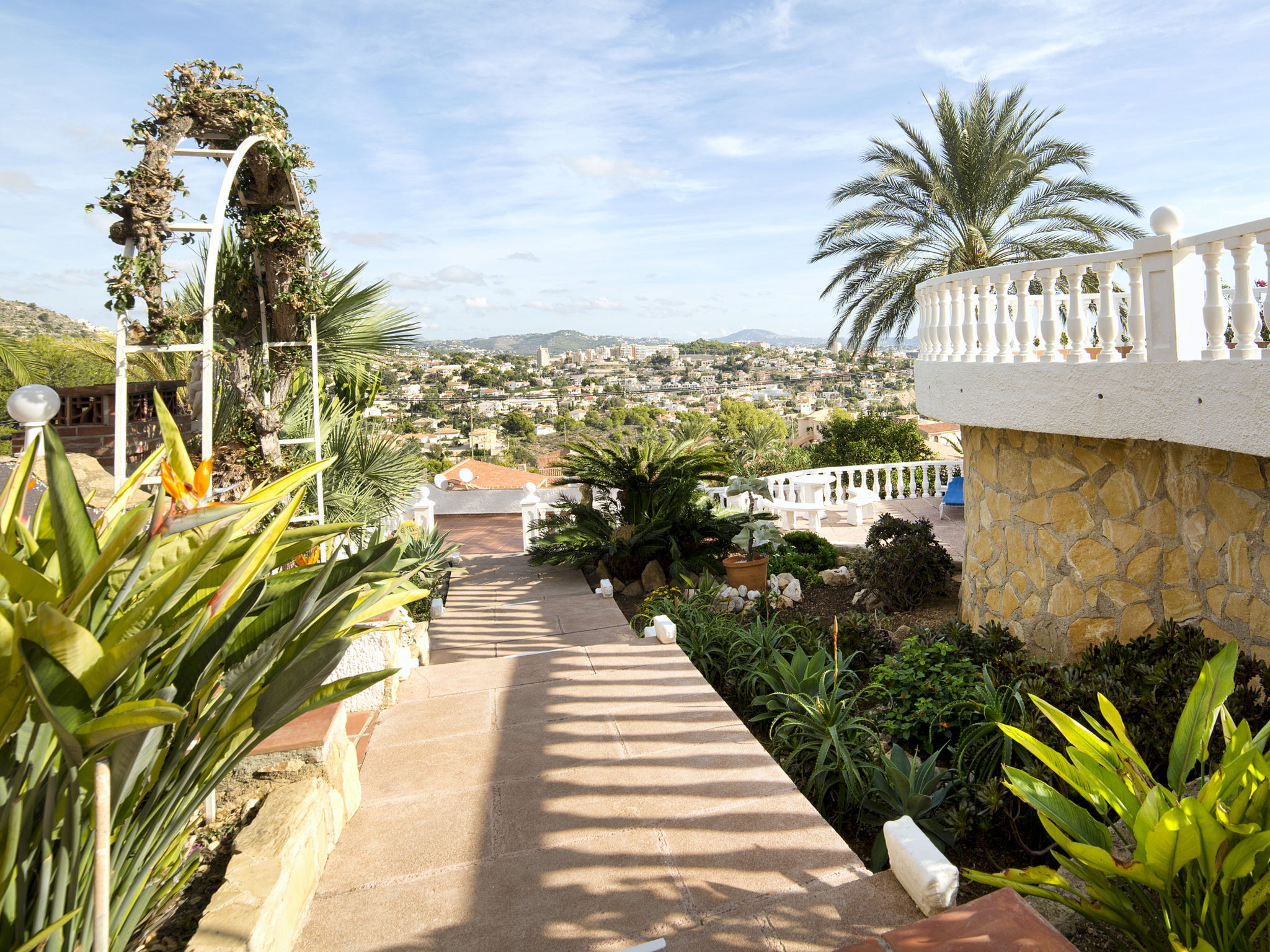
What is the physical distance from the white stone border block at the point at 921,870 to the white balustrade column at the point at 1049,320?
9.73ft

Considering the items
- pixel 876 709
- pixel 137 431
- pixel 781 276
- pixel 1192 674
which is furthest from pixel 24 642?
pixel 781 276

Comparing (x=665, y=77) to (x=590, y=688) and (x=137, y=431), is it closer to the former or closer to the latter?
(x=137, y=431)

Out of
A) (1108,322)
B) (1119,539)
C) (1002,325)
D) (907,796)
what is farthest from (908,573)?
(907,796)

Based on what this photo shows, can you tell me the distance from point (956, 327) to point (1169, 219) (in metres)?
1.62

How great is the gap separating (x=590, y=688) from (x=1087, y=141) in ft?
38.0

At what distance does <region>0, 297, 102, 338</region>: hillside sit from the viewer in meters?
24.0

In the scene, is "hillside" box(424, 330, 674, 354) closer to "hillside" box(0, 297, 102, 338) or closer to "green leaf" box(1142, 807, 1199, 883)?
"hillside" box(0, 297, 102, 338)

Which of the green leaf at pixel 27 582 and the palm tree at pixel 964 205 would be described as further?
the palm tree at pixel 964 205

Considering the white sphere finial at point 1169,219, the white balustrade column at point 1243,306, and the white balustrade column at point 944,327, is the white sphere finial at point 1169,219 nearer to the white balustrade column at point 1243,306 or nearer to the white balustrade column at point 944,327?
the white balustrade column at point 1243,306

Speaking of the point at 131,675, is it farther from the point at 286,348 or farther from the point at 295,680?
the point at 286,348

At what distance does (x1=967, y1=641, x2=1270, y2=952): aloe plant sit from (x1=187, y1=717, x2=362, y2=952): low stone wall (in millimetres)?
1698

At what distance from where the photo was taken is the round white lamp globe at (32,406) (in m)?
2.05

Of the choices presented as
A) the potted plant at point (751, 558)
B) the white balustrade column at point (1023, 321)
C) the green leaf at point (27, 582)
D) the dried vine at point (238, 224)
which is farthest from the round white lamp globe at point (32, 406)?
the potted plant at point (751, 558)

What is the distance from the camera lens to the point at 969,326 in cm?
467
